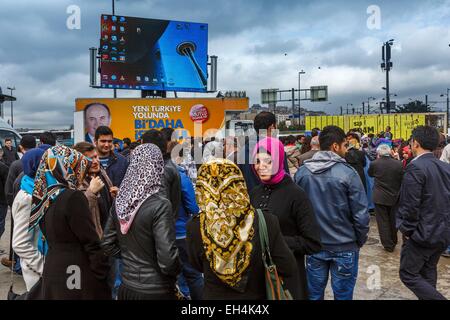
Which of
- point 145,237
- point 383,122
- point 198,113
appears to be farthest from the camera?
point 383,122

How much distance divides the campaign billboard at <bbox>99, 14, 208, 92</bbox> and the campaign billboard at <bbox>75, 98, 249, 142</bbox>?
1748mm

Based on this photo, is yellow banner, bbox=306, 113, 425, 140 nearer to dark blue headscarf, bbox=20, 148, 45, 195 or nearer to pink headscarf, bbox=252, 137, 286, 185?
dark blue headscarf, bbox=20, 148, 45, 195

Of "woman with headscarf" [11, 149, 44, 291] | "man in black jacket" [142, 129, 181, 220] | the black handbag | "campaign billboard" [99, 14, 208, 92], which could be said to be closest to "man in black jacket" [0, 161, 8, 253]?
"woman with headscarf" [11, 149, 44, 291]

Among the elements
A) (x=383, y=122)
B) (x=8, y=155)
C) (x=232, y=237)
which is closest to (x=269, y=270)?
(x=232, y=237)

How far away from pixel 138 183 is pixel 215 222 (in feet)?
2.49

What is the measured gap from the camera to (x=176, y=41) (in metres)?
20.1

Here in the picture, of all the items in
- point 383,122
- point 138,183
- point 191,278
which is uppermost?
point 383,122

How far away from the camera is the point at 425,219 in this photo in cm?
387

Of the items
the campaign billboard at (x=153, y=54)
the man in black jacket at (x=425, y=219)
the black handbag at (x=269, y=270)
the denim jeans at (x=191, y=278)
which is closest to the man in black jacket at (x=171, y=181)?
the denim jeans at (x=191, y=278)

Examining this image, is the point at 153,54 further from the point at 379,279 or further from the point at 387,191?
the point at 379,279

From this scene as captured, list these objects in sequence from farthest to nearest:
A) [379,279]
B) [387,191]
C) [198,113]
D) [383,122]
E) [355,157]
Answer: [383,122] → [198,113] → [355,157] → [387,191] → [379,279]

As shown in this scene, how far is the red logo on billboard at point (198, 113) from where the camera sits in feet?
60.6

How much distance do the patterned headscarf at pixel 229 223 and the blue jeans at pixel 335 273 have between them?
4.79 feet
